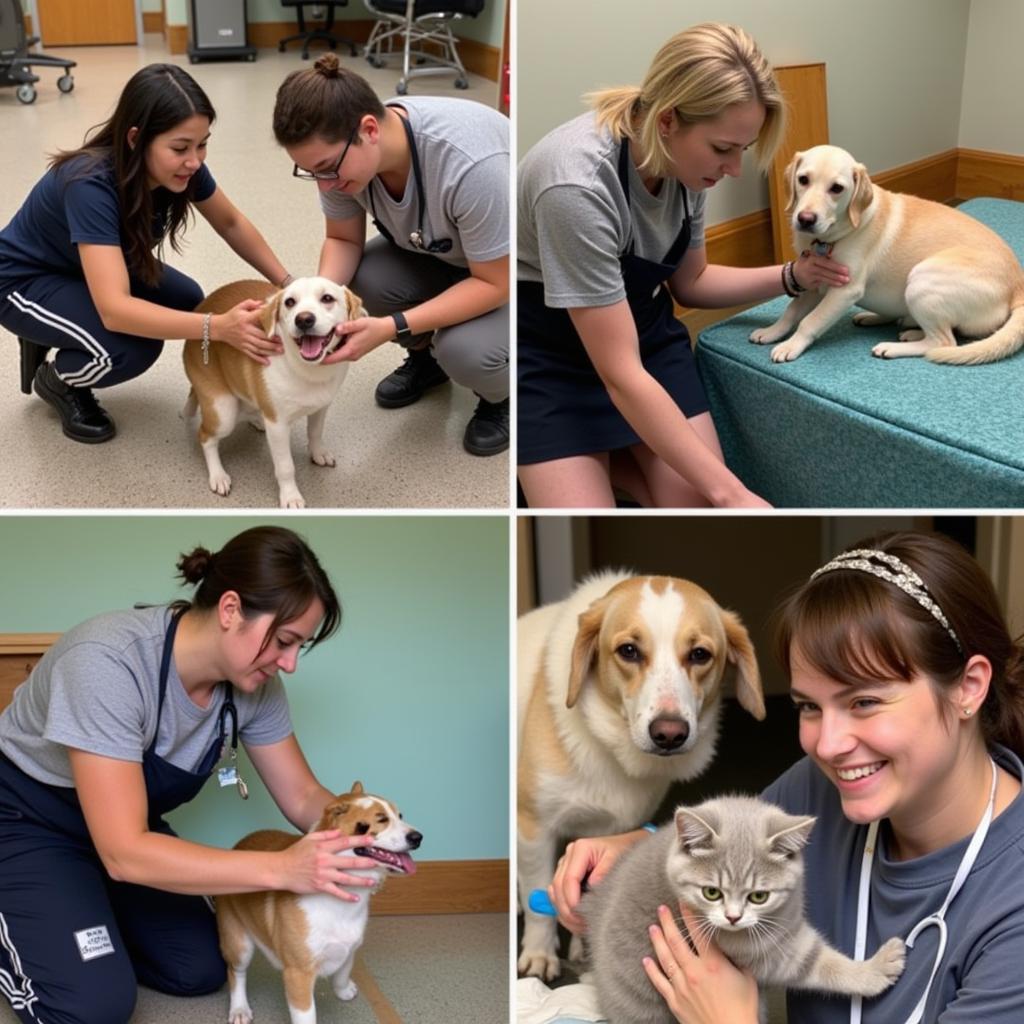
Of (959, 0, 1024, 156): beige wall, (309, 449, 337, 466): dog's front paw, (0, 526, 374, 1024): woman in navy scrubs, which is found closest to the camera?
(0, 526, 374, 1024): woman in navy scrubs

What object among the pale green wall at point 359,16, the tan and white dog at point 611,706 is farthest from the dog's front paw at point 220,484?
the pale green wall at point 359,16

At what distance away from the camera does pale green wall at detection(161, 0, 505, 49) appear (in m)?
6.05

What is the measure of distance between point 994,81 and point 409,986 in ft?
11.6

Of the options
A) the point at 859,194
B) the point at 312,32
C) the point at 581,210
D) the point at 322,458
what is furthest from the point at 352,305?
the point at 312,32

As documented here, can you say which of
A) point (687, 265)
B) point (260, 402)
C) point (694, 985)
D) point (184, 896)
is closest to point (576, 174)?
point (687, 265)

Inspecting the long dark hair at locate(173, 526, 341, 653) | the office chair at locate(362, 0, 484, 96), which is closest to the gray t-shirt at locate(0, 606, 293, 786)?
the long dark hair at locate(173, 526, 341, 653)

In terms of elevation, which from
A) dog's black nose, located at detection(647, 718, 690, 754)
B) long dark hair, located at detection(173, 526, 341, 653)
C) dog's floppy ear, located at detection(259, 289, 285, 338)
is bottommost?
dog's black nose, located at detection(647, 718, 690, 754)

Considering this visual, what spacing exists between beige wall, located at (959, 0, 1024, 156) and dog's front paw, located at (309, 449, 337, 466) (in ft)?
9.18

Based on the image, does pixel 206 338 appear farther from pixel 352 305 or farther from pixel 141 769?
pixel 141 769

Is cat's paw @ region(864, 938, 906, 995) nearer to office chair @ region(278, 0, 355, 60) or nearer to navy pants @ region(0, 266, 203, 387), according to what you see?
navy pants @ region(0, 266, 203, 387)

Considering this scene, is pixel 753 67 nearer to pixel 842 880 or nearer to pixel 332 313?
pixel 332 313

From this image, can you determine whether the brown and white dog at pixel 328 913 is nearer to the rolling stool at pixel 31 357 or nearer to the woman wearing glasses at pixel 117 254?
the woman wearing glasses at pixel 117 254

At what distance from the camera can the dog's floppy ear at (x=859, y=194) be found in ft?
6.78

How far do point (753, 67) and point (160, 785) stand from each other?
1566 mm
